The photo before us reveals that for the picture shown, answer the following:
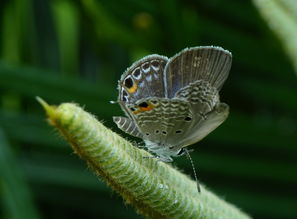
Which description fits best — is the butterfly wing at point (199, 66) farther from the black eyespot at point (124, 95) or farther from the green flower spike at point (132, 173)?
→ the green flower spike at point (132, 173)

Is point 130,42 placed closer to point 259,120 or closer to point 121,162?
point 259,120

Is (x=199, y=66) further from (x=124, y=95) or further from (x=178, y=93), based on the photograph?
(x=124, y=95)

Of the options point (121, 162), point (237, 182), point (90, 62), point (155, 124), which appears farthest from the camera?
point (90, 62)

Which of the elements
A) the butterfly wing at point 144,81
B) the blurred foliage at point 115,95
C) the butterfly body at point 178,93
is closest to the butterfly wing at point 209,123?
the butterfly body at point 178,93

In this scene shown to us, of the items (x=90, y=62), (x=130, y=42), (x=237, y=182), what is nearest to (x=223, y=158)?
(x=237, y=182)

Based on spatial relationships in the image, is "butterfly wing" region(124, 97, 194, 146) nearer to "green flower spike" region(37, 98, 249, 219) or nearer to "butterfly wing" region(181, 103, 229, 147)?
"butterfly wing" region(181, 103, 229, 147)

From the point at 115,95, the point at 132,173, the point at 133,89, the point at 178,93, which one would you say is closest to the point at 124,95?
the point at 133,89
